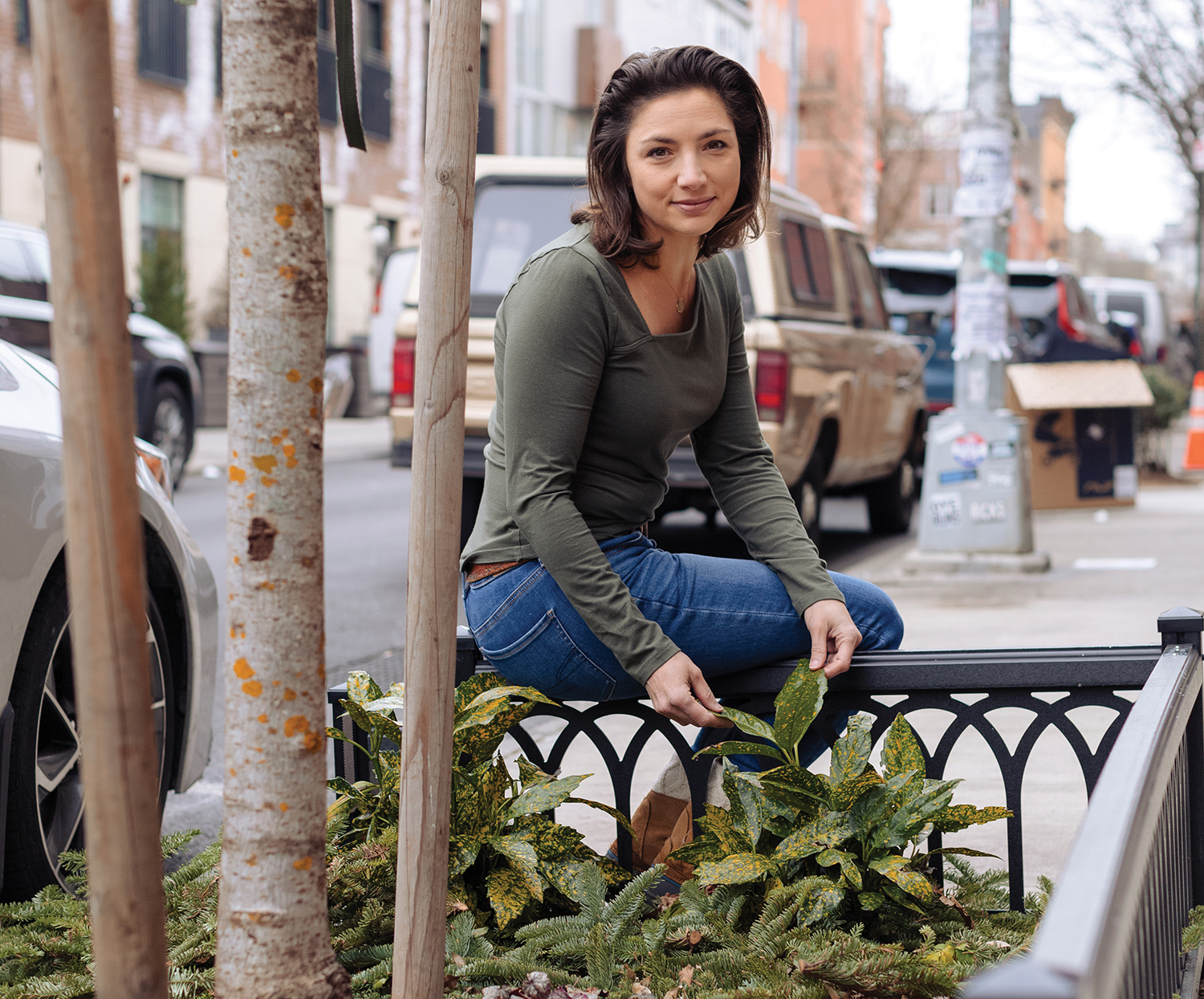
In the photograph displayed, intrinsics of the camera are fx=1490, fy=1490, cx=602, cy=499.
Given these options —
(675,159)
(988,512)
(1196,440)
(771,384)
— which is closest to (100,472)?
(675,159)

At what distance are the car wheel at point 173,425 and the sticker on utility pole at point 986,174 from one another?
6.72 meters

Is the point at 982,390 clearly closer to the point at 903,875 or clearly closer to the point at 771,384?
the point at 771,384

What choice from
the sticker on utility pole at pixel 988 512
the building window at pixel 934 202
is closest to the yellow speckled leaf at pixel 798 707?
the sticker on utility pole at pixel 988 512

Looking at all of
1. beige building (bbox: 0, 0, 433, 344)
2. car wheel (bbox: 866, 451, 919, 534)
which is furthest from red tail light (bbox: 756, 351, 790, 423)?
beige building (bbox: 0, 0, 433, 344)

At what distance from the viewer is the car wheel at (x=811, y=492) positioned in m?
7.64

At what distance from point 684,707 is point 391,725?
457 millimetres

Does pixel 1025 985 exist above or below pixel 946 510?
above

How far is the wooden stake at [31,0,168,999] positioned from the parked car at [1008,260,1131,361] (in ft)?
35.1

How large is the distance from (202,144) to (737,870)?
73.4 feet

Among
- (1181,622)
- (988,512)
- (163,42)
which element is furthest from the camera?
(163,42)

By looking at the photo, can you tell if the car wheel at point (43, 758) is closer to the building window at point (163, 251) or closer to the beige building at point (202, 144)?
the beige building at point (202, 144)

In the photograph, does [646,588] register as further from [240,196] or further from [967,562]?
[967,562]

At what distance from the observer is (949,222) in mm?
63750

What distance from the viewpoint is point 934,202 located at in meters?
64.4
